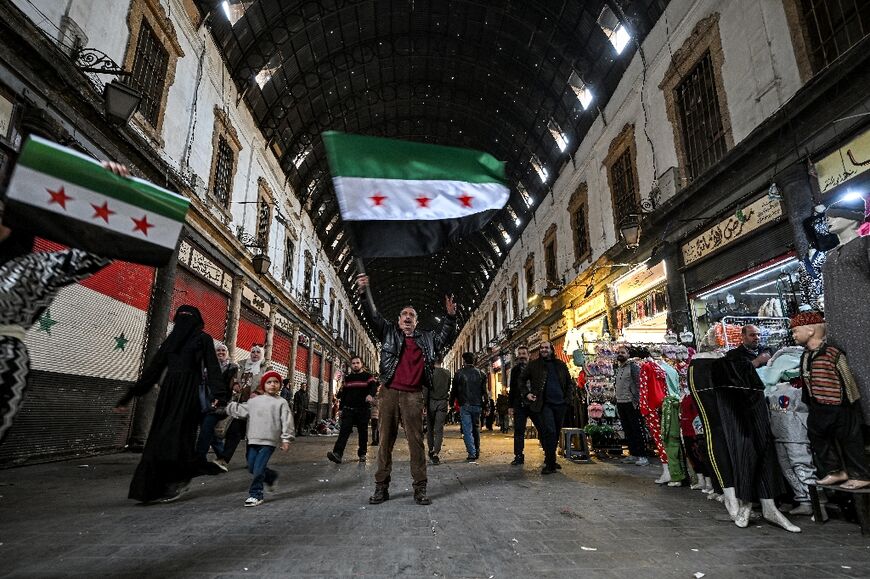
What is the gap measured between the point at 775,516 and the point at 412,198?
13.3ft

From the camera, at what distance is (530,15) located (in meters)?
14.7

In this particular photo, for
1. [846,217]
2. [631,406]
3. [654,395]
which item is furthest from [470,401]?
[846,217]

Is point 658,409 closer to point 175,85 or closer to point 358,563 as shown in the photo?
point 358,563

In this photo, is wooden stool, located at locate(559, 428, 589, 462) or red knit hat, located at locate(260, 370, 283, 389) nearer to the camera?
red knit hat, located at locate(260, 370, 283, 389)

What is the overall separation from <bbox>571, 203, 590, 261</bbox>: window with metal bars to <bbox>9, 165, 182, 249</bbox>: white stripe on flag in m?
15.2

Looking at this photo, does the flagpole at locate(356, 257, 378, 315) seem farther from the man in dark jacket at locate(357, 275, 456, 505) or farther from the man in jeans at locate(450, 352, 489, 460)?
the man in jeans at locate(450, 352, 489, 460)

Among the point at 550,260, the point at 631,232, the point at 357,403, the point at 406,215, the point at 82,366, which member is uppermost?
the point at 550,260

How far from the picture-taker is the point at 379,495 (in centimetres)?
419

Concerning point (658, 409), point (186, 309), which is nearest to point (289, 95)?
point (186, 309)

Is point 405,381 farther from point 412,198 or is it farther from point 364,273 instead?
point 412,198

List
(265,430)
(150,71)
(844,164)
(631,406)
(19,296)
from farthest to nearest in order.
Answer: (150,71), (631,406), (844,164), (265,430), (19,296)

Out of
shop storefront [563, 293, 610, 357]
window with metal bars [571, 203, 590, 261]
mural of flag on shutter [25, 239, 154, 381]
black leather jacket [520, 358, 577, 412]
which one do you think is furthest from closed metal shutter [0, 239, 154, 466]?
window with metal bars [571, 203, 590, 261]

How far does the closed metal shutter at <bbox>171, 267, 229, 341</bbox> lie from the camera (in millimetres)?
10602

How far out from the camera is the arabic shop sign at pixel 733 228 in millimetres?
8008
